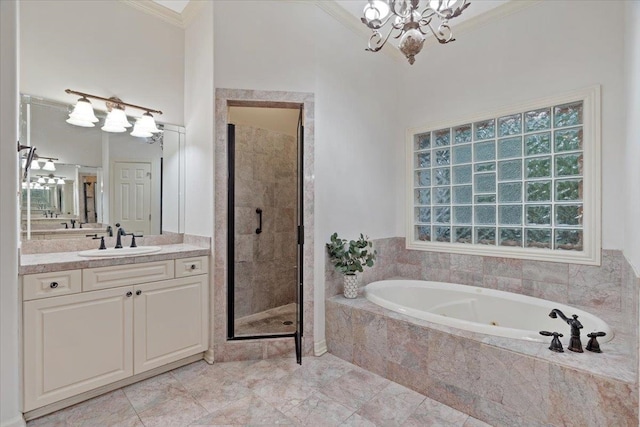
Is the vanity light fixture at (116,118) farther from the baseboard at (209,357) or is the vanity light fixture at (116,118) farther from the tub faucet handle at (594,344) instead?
the tub faucet handle at (594,344)

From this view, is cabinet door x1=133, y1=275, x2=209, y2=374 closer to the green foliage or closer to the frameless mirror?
the frameless mirror

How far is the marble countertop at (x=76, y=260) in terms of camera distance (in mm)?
1736

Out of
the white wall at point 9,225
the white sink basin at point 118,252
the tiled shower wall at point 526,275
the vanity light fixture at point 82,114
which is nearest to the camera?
the white wall at point 9,225

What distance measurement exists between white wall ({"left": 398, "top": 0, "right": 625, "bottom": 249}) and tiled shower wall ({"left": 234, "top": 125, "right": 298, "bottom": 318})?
5.13 ft

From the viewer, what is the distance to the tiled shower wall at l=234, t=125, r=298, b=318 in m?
3.39

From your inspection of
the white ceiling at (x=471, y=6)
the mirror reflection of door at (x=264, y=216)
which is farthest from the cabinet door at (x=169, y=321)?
the white ceiling at (x=471, y=6)

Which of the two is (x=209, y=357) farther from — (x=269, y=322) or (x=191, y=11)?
(x=191, y=11)

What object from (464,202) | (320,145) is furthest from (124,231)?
(464,202)

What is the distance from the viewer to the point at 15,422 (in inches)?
63.5

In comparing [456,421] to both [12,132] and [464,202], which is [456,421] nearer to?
[464,202]

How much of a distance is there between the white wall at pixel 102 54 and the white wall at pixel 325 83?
2.24 feet

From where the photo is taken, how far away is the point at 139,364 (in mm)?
2096

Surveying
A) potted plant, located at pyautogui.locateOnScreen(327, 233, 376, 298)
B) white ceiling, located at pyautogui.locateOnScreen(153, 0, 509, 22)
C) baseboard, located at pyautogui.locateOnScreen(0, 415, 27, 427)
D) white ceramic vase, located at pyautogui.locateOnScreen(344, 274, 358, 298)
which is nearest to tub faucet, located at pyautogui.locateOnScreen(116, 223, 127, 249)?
baseboard, located at pyautogui.locateOnScreen(0, 415, 27, 427)

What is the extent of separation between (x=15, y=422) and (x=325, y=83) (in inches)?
117
